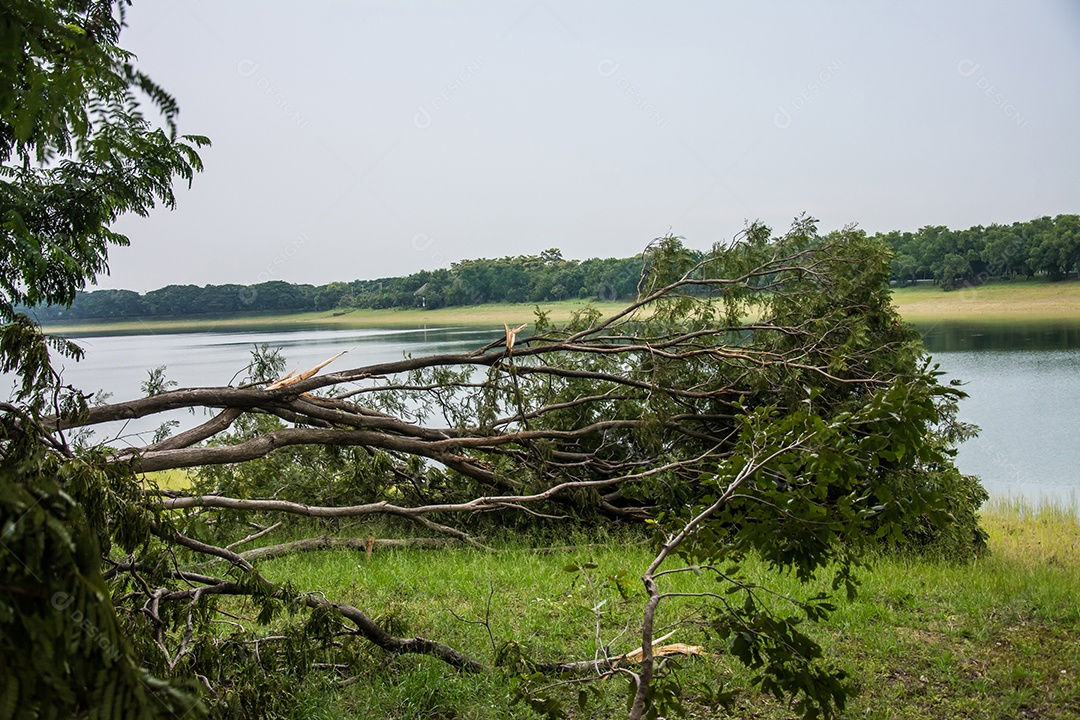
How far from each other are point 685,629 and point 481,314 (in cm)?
711

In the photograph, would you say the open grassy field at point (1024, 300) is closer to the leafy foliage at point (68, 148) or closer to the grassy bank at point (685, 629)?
the grassy bank at point (685, 629)

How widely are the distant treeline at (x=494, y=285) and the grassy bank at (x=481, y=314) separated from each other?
0.19 m

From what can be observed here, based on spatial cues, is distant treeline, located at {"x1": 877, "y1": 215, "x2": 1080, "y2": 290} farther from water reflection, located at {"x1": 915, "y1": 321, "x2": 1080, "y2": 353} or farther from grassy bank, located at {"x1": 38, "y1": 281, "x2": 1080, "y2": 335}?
water reflection, located at {"x1": 915, "y1": 321, "x2": 1080, "y2": 353}

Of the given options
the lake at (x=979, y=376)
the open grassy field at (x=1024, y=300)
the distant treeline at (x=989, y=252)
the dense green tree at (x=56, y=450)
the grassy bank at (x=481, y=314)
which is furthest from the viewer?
the open grassy field at (x=1024, y=300)

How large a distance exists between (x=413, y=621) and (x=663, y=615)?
4.73 ft

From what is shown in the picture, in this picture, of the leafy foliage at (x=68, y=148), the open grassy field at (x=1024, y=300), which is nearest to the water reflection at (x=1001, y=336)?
the open grassy field at (x=1024, y=300)

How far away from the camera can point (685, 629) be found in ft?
15.6

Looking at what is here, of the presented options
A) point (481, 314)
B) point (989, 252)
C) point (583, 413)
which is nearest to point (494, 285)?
point (481, 314)

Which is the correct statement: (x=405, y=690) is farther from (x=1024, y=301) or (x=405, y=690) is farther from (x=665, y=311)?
(x=1024, y=301)

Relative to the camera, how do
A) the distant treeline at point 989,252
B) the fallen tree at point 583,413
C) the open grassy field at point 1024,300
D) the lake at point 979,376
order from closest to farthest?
the fallen tree at point 583,413, the lake at point 979,376, the distant treeline at point 989,252, the open grassy field at point 1024,300

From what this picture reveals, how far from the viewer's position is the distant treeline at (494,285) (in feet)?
35.9

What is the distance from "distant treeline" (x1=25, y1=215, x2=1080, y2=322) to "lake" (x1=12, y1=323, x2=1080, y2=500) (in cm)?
54

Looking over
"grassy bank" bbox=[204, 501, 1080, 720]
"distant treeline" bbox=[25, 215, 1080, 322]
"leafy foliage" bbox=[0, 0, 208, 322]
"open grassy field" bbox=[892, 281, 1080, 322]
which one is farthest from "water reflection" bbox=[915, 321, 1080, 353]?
"leafy foliage" bbox=[0, 0, 208, 322]

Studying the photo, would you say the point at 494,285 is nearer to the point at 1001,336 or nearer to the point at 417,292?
the point at 417,292
